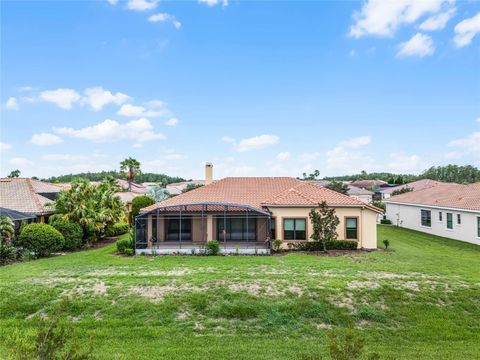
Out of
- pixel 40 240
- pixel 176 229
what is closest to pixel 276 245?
pixel 176 229

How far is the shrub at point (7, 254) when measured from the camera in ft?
58.3

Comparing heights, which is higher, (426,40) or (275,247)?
(426,40)

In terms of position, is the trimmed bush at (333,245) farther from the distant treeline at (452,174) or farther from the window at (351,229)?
the distant treeline at (452,174)

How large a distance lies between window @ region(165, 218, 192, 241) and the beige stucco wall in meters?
5.71

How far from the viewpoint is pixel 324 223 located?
63.9 feet

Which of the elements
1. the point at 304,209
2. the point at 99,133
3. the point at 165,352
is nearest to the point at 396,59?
the point at 304,209

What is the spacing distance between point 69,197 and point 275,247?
14.3 metres

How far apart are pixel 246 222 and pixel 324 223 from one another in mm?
4944

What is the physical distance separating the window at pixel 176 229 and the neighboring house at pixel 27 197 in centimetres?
885

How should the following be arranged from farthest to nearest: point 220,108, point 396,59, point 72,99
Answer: point 220,108, point 72,99, point 396,59

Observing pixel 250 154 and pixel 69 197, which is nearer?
pixel 69 197

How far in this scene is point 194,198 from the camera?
76.6ft

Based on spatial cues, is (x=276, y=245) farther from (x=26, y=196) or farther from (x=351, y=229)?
(x=26, y=196)

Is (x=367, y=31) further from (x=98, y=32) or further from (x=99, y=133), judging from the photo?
(x=99, y=133)
